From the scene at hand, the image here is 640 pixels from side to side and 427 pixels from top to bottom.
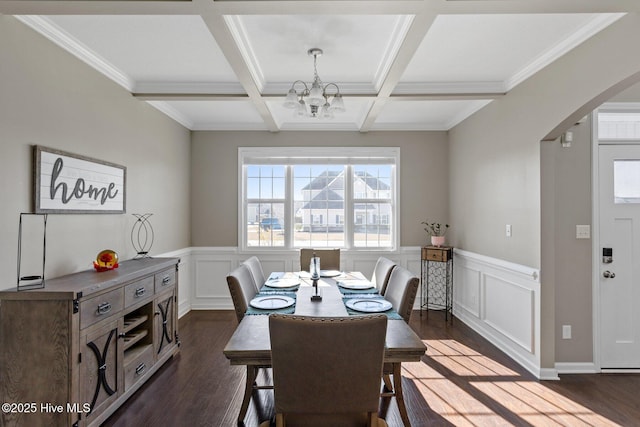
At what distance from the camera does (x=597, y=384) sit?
2.75 meters

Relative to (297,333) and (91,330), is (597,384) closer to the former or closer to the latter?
(297,333)

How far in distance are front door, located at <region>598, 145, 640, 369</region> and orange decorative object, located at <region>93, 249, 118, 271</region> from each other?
405 centimetres

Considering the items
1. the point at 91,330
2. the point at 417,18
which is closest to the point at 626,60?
the point at 417,18

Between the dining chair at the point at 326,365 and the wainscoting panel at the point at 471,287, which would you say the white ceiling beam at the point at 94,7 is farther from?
the wainscoting panel at the point at 471,287

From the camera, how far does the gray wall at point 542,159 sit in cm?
227

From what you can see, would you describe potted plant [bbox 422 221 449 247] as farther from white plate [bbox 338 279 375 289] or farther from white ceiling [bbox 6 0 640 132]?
white plate [bbox 338 279 375 289]

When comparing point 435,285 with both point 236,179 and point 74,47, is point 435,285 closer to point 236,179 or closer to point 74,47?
point 236,179

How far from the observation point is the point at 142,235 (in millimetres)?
3621

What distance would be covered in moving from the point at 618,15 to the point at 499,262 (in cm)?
220

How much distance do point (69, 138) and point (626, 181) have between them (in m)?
4.59

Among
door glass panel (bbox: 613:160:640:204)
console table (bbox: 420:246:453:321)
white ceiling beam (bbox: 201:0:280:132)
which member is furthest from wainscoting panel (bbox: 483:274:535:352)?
white ceiling beam (bbox: 201:0:280:132)

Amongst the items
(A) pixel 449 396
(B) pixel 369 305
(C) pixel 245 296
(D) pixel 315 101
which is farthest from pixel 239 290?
(A) pixel 449 396

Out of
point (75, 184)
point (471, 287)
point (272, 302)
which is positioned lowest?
point (471, 287)

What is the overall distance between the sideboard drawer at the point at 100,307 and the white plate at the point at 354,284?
1.70 meters
